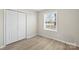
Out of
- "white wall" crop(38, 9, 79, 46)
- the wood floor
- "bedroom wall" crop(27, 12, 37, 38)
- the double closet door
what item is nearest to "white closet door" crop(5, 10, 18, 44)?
the double closet door

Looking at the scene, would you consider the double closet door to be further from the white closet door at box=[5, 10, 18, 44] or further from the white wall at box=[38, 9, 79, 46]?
the white wall at box=[38, 9, 79, 46]

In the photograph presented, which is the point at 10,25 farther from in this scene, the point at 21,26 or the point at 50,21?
the point at 50,21

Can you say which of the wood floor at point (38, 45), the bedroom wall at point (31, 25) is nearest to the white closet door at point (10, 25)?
the wood floor at point (38, 45)

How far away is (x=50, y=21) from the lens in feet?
5.77

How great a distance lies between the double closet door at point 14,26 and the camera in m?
1.64

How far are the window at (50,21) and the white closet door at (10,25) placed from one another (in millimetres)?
568

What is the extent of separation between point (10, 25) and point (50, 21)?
741 mm

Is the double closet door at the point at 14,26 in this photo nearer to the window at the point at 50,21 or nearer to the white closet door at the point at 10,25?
the white closet door at the point at 10,25

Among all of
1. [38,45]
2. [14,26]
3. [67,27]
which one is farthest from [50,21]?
[14,26]

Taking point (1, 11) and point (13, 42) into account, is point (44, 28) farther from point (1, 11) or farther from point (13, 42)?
point (1, 11)

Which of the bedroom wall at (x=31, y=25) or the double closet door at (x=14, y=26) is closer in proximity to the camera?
the double closet door at (x=14, y=26)
